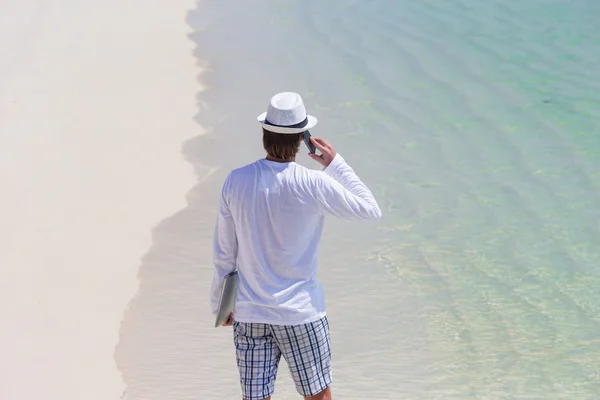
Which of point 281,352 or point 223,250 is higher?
point 223,250

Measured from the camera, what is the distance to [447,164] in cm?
671

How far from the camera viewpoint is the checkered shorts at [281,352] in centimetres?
299

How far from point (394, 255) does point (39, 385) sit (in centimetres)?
228

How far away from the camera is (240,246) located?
300 cm

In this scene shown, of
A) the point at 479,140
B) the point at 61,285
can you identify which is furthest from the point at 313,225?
the point at 479,140

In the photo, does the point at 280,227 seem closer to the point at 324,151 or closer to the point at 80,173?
the point at 324,151

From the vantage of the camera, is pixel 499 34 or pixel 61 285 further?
pixel 499 34

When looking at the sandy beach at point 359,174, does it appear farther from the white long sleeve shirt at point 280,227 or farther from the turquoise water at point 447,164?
the white long sleeve shirt at point 280,227

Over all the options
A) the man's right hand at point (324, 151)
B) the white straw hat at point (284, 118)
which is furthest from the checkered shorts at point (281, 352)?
the white straw hat at point (284, 118)

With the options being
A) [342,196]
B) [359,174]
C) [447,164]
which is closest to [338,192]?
[342,196]

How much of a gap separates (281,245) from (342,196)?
251mm

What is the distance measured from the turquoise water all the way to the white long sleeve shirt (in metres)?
1.35

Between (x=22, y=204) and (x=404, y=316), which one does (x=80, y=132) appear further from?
(x=404, y=316)

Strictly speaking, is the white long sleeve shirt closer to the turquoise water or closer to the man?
the man
